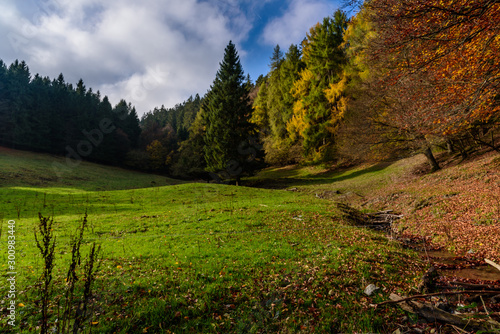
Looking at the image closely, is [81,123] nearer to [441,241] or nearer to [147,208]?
[147,208]

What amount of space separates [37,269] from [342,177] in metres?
29.6

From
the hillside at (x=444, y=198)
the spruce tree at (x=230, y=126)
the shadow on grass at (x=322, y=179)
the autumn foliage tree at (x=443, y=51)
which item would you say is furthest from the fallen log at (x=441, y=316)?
the spruce tree at (x=230, y=126)

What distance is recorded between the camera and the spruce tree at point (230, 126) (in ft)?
105

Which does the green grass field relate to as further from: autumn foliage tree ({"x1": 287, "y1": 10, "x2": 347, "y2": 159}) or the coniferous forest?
autumn foliage tree ({"x1": 287, "y1": 10, "x2": 347, "y2": 159})

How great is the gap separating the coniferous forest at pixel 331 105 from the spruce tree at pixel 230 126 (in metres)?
0.15

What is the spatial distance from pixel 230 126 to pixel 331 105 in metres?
15.3

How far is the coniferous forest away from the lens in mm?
7309

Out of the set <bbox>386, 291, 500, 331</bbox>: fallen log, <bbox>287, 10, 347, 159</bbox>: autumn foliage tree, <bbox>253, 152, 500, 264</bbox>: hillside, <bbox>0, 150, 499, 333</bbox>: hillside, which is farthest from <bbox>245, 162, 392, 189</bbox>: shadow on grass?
<bbox>386, 291, 500, 331</bbox>: fallen log

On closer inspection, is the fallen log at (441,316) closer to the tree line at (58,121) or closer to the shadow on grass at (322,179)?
the shadow on grass at (322,179)

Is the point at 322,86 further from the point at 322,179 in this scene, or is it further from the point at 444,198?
the point at 444,198

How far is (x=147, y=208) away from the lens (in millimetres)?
17156

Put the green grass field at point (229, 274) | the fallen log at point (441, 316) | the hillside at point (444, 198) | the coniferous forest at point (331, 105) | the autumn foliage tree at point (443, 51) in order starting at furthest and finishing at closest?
the hillside at point (444, 198)
the coniferous forest at point (331, 105)
the autumn foliage tree at point (443, 51)
the green grass field at point (229, 274)
the fallen log at point (441, 316)

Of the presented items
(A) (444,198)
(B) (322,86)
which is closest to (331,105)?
(B) (322,86)

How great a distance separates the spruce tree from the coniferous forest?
0.15 meters
